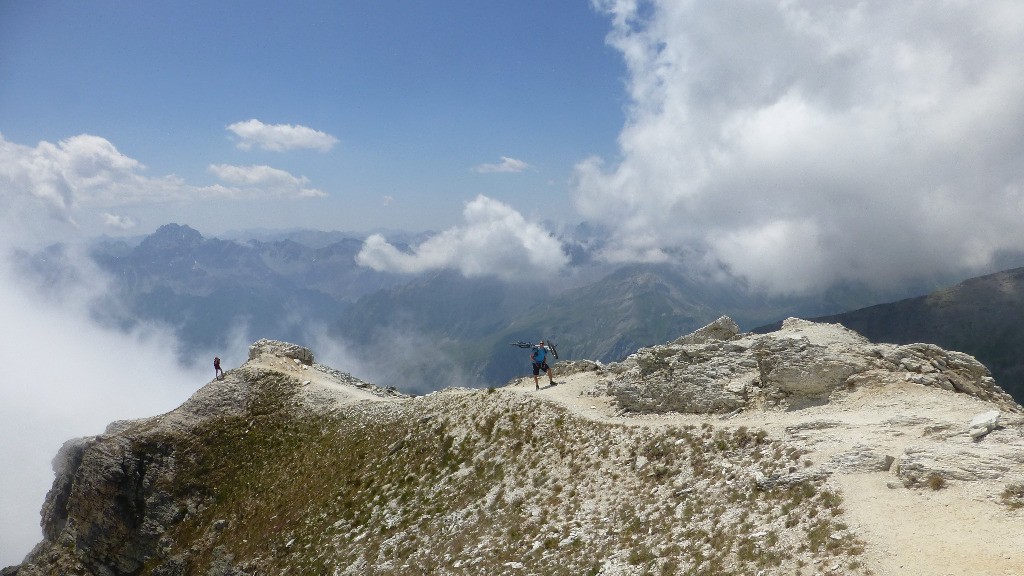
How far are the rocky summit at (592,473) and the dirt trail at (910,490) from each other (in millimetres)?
106

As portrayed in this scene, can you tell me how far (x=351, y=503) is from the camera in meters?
42.1

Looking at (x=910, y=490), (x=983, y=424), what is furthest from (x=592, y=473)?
(x=983, y=424)

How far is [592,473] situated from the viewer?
3325cm

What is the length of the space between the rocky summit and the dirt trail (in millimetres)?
106

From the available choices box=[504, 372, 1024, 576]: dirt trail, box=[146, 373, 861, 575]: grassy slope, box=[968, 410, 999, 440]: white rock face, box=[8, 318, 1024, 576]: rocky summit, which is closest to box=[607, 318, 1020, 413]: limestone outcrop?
box=[8, 318, 1024, 576]: rocky summit

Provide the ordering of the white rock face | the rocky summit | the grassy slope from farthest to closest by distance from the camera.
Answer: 1. the white rock face
2. the grassy slope
3. the rocky summit

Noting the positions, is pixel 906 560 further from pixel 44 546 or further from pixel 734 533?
pixel 44 546

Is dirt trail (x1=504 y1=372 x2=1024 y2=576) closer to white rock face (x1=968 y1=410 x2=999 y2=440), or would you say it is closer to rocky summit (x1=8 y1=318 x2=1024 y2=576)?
rocky summit (x1=8 y1=318 x2=1024 y2=576)

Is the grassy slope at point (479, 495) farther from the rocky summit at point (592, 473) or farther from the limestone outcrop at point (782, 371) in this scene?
the limestone outcrop at point (782, 371)

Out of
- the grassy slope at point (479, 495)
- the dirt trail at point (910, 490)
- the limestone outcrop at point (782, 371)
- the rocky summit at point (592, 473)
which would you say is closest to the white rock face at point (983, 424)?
the rocky summit at point (592, 473)

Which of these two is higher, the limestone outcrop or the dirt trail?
the limestone outcrop

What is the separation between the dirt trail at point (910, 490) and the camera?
16.7 metres

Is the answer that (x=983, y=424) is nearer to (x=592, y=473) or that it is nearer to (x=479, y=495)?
(x=592, y=473)

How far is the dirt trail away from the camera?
16.7 metres
